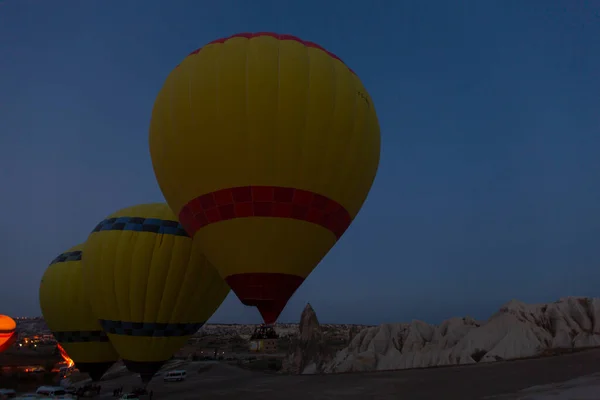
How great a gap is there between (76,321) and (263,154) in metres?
17.8

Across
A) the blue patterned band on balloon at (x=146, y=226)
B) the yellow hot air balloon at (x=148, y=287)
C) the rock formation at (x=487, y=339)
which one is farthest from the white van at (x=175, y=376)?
the blue patterned band on balloon at (x=146, y=226)

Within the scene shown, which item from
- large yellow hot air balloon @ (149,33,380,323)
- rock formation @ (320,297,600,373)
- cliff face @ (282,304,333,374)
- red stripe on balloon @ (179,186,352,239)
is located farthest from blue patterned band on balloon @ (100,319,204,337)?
cliff face @ (282,304,333,374)

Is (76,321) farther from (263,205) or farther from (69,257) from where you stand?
(263,205)

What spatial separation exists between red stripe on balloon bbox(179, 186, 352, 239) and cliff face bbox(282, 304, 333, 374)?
35370 millimetres

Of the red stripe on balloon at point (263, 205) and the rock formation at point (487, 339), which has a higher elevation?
the red stripe on balloon at point (263, 205)

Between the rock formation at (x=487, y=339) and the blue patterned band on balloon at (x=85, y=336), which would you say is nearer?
the blue patterned band on balloon at (x=85, y=336)

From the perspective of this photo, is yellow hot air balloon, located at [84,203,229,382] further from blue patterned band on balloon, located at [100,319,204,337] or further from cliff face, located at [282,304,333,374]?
cliff face, located at [282,304,333,374]

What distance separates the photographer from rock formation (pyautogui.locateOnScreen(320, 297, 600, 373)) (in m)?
37.1

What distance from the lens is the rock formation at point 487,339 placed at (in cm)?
3709

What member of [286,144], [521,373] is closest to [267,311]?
[286,144]

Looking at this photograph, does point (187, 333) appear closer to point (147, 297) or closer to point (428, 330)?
point (147, 297)

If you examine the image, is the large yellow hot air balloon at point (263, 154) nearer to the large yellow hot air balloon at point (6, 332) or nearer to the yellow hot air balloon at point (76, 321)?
the yellow hot air balloon at point (76, 321)

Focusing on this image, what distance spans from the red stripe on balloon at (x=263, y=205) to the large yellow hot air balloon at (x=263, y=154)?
0.08 ft

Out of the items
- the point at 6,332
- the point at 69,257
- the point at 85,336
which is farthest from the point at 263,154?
the point at 6,332
